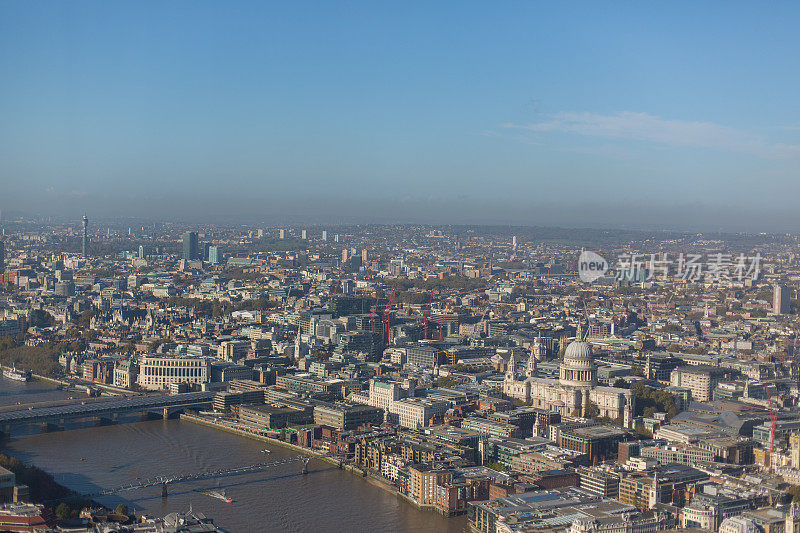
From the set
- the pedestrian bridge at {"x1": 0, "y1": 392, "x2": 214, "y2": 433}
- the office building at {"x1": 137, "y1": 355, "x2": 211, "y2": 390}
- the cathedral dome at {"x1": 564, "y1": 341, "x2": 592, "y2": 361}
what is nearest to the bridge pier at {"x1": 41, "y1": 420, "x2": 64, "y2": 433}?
the pedestrian bridge at {"x1": 0, "y1": 392, "x2": 214, "y2": 433}

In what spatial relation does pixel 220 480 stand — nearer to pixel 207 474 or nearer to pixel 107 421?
pixel 207 474

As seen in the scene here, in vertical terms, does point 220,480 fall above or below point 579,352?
below

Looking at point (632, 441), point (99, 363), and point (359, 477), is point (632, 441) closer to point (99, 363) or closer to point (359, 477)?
point (359, 477)

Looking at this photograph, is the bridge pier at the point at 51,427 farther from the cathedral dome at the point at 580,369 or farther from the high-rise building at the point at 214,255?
the high-rise building at the point at 214,255

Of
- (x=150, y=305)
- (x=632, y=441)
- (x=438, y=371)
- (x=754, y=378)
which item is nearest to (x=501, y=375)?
(x=438, y=371)

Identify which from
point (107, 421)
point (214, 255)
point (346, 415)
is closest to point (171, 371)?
point (107, 421)

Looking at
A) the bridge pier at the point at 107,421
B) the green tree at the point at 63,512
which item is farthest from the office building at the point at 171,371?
the green tree at the point at 63,512
